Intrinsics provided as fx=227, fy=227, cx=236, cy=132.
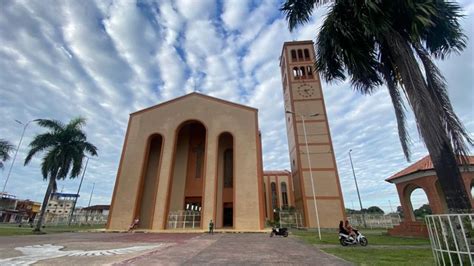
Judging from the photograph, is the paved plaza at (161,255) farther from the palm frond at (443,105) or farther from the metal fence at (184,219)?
the metal fence at (184,219)

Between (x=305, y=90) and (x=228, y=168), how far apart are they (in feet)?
46.3

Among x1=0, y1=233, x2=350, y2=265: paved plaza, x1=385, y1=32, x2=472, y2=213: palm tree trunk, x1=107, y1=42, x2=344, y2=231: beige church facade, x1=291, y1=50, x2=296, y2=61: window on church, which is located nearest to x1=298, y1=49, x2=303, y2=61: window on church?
x1=291, y1=50, x2=296, y2=61: window on church

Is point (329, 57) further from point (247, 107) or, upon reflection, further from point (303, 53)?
point (303, 53)

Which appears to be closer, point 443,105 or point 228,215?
point 443,105

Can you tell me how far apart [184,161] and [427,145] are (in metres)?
23.2

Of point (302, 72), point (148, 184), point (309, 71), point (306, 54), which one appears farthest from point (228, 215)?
point (306, 54)

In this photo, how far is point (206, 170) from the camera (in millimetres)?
21125

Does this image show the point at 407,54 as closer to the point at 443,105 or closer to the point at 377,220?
the point at 443,105

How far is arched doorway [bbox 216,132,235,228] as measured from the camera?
77.2 feet

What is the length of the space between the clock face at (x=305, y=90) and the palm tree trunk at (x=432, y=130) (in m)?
23.5

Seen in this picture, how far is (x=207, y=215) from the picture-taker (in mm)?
19547

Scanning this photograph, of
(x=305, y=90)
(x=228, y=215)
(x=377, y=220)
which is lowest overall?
(x=377, y=220)

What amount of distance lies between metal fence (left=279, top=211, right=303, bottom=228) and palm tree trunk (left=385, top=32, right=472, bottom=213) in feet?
71.5

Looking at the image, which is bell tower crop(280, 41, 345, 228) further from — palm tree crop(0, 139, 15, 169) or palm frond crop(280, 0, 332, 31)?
palm tree crop(0, 139, 15, 169)
